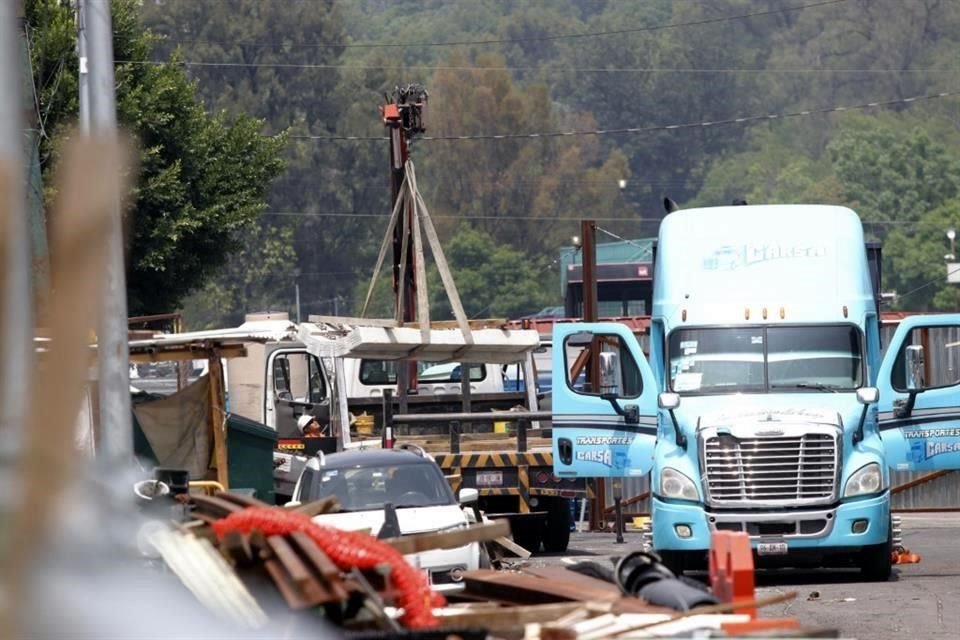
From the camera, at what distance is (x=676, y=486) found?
1539 cm

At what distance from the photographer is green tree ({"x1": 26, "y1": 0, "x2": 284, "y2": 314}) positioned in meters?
29.8

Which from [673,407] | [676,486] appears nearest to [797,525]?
[676,486]

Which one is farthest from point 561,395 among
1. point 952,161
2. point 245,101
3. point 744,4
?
Result: point 744,4

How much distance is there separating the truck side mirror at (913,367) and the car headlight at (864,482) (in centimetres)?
115

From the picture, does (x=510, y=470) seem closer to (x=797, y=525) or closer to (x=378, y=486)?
(x=797, y=525)

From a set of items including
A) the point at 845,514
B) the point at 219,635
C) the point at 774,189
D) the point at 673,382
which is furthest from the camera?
the point at 774,189

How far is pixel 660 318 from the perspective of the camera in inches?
647

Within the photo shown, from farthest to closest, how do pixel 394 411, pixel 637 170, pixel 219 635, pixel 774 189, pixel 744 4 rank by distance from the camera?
Answer: pixel 744 4, pixel 637 170, pixel 774 189, pixel 394 411, pixel 219 635

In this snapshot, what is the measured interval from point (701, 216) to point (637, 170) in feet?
365

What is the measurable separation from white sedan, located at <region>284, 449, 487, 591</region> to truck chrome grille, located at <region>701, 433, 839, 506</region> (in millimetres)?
2542

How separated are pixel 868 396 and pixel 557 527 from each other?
5.52 meters

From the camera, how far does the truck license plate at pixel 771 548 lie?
15016mm

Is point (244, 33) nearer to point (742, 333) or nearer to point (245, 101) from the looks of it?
point (245, 101)

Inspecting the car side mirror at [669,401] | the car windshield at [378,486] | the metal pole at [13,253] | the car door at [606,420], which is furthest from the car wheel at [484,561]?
the metal pole at [13,253]
